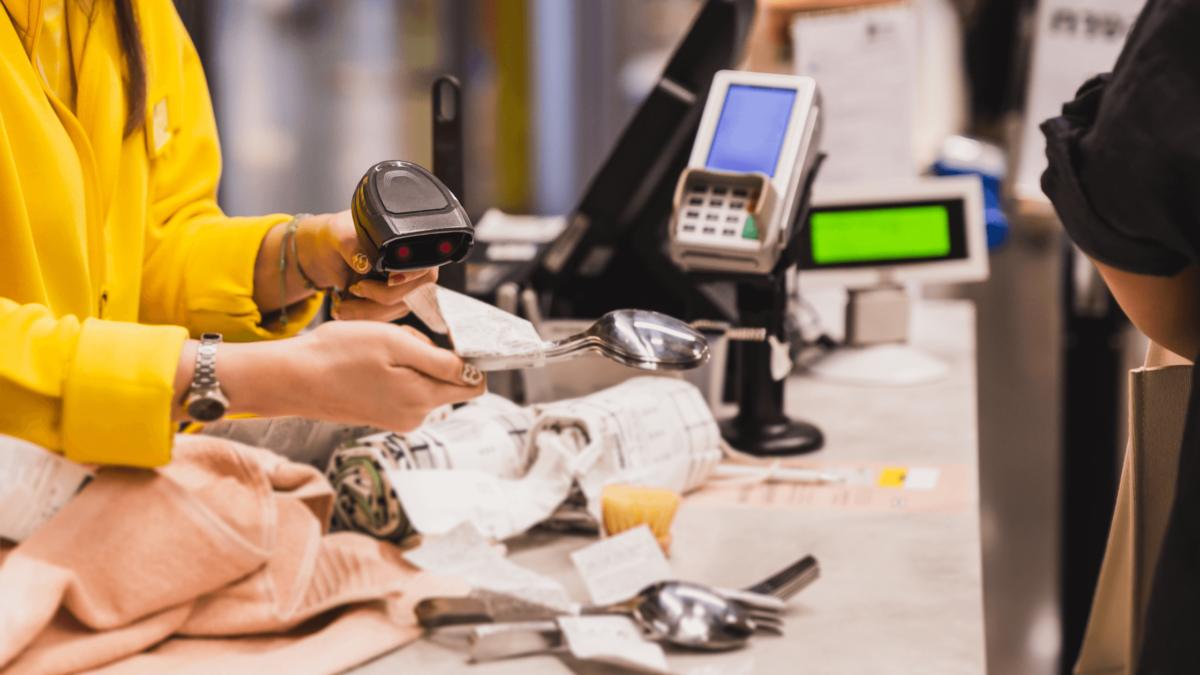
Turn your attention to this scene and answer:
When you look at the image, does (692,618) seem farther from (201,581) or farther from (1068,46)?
(1068,46)

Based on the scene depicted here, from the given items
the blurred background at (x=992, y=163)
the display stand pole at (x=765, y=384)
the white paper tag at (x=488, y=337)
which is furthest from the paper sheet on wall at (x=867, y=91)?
the white paper tag at (x=488, y=337)

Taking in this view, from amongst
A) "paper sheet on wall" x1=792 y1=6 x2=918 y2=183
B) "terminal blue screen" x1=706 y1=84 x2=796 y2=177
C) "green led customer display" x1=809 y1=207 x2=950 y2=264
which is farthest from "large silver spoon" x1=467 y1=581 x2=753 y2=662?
"paper sheet on wall" x1=792 y1=6 x2=918 y2=183

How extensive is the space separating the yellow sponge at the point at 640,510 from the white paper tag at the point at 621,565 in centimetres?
5

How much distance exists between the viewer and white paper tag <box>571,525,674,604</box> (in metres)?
0.93

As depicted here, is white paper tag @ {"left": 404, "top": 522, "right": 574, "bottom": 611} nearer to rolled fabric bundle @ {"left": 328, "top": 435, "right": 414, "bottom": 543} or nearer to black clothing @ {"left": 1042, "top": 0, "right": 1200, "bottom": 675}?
rolled fabric bundle @ {"left": 328, "top": 435, "right": 414, "bottom": 543}

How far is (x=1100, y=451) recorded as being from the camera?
103 inches

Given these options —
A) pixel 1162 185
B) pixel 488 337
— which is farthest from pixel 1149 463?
pixel 488 337

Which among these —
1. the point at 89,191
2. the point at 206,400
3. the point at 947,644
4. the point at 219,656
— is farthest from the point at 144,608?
the point at 947,644

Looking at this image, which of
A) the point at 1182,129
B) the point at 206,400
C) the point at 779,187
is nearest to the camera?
the point at 1182,129

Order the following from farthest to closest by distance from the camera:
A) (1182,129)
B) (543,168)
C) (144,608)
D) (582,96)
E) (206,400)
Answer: (582,96)
(543,168)
(144,608)
(206,400)
(1182,129)

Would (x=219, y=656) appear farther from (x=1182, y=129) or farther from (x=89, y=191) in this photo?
(x=1182, y=129)

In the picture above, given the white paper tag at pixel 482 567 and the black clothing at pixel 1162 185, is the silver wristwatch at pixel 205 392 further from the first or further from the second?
the black clothing at pixel 1162 185

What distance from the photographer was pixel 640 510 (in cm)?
104

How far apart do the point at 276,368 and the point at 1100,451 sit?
2424 millimetres
